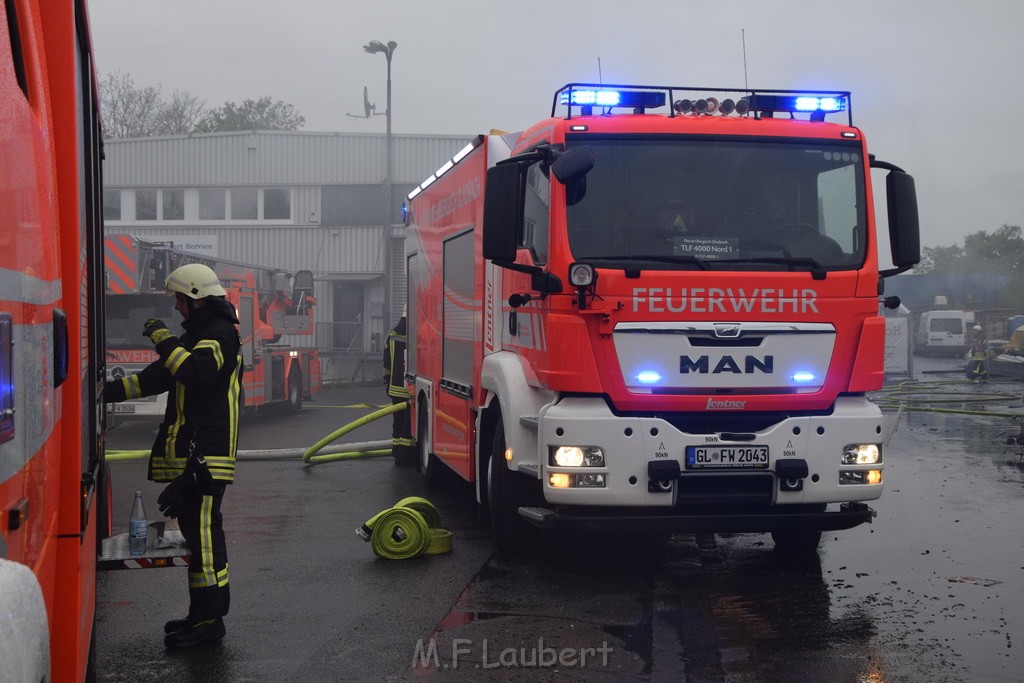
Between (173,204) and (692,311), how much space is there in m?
36.8

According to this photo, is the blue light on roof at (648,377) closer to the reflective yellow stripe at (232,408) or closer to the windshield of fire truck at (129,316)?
the reflective yellow stripe at (232,408)

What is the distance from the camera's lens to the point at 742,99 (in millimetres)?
7867

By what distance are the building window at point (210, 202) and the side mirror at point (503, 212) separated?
35.4 m

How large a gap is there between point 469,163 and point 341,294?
32.1 m

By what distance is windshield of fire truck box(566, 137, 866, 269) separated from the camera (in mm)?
7215

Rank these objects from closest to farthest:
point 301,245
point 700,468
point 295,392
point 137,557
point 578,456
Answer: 1. point 137,557
2. point 578,456
3. point 700,468
4. point 295,392
5. point 301,245

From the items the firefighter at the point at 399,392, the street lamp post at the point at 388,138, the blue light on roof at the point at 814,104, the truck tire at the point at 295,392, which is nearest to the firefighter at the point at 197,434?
the blue light on roof at the point at 814,104

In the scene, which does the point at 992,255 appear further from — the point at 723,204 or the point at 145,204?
the point at 723,204

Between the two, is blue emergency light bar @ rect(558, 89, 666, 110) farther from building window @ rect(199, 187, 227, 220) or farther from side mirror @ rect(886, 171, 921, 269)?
building window @ rect(199, 187, 227, 220)

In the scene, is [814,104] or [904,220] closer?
[904,220]

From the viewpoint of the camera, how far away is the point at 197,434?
5.88 metres

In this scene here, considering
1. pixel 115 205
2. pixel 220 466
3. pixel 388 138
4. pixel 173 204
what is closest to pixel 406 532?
pixel 220 466

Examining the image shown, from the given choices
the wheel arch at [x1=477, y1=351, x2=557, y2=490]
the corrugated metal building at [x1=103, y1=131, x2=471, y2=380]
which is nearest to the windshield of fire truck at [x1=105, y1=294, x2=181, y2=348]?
the wheel arch at [x1=477, y1=351, x2=557, y2=490]

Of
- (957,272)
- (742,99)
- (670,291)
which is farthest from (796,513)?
(957,272)
